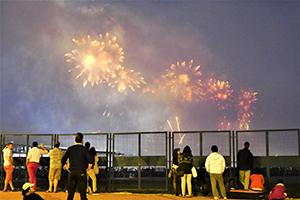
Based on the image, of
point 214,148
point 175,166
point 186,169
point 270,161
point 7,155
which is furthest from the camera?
point 7,155

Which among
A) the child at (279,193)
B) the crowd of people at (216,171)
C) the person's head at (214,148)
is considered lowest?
the child at (279,193)

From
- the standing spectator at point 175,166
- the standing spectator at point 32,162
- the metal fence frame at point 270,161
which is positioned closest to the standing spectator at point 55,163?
the standing spectator at point 32,162

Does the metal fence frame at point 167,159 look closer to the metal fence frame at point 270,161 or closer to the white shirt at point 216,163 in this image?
the metal fence frame at point 270,161

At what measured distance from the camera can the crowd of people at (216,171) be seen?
12758 mm

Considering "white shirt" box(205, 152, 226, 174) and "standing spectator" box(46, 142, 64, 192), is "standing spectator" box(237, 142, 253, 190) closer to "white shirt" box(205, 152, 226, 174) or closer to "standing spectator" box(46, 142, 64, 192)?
"white shirt" box(205, 152, 226, 174)

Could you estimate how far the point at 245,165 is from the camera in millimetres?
13195

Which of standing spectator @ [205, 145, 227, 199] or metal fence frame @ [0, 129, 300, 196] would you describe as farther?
metal fence frame @ [0, 129, 300, 196]

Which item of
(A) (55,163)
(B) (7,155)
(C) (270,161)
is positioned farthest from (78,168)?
(C) (270,161)

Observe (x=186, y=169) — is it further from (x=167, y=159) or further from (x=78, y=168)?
(x=78, y=168)

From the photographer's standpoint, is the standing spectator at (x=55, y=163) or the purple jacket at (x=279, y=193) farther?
the standing spectator at (x=55, y=163)

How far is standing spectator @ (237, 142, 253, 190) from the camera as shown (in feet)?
43.2

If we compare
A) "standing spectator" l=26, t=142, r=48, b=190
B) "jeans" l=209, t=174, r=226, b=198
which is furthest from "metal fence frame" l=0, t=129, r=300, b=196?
"standing spectator" l=26, t=142, r=48, b=190

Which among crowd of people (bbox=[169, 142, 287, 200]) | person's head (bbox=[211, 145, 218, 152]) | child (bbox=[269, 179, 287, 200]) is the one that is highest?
person's head (bbox=[211, 145, 218, 152])

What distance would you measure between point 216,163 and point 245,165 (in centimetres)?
116
